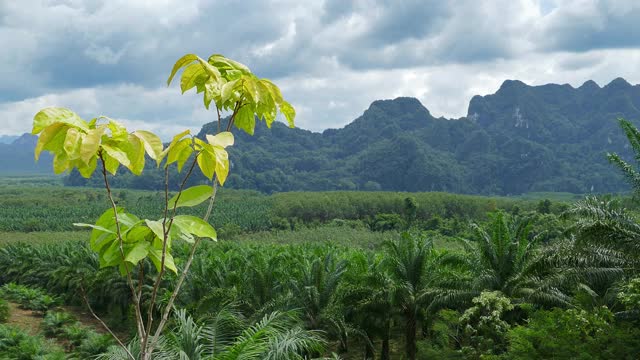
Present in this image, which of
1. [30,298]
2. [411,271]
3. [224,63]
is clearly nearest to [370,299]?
[411,271]

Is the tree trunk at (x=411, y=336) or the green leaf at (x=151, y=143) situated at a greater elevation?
the green leaf at (x=151, y=143)

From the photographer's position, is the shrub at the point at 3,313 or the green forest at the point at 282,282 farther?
the shrub at the point at 3,313

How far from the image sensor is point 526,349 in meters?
8.66

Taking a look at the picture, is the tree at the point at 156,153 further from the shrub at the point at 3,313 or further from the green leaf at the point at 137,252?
the shrub at the point at 3,313

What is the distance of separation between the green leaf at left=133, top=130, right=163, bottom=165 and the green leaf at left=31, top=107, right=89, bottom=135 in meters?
0.17

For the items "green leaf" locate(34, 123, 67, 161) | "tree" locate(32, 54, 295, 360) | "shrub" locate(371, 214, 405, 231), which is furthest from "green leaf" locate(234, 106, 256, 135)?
"shrub" locate(371, 214, 405, 231)

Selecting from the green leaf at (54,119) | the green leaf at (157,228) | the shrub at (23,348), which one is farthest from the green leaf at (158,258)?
the shrub at (23,348)

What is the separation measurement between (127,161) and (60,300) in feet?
88.2

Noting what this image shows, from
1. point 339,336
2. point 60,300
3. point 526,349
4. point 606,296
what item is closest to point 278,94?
point 526,349

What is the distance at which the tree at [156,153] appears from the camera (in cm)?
170

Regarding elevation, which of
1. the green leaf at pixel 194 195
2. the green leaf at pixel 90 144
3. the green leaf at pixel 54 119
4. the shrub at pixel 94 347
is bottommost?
the shrub at pixel 94 347

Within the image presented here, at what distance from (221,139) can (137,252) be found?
497 millimetres

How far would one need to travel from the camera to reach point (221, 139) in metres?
1.88

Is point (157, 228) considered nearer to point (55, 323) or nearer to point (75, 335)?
point (75, 335)
